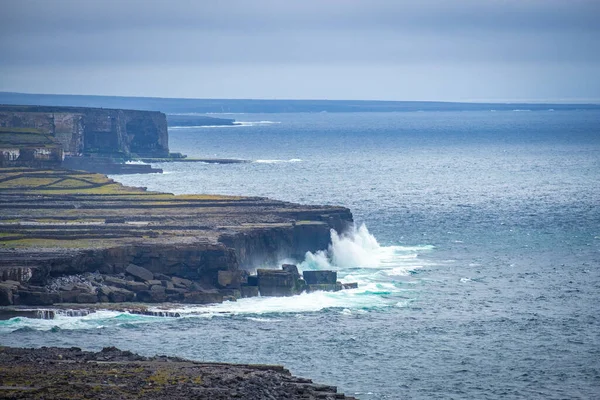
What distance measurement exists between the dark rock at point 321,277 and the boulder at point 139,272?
966cm

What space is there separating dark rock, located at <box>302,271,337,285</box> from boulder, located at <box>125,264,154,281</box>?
31.7ft

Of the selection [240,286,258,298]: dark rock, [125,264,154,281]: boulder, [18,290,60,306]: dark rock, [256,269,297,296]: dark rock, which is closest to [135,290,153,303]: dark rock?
[125,264,154,281]: boulder

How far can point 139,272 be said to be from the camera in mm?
79000

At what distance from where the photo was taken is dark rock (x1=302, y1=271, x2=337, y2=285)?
8188 centimetres

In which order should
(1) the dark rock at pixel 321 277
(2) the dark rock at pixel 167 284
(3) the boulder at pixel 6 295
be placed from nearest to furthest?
(3) the boulder at pixel 6 295 < (2) the dark rock at pixel 167 284 < (1) the dark rock at pixel 321 277

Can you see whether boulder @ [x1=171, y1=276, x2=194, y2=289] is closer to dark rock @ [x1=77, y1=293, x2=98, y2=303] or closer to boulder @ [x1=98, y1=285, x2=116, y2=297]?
boulder @ [x1=98, y1=285, x2=116, y2=297]

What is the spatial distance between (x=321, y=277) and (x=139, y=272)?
11.1m

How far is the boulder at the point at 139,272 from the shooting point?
7850cm

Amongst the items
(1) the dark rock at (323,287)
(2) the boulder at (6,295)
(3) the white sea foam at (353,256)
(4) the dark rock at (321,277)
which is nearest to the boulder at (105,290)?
(2) the boulder at (6,295)

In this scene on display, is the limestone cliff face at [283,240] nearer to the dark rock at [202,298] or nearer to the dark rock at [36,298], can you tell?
the dark rock at [202,298]

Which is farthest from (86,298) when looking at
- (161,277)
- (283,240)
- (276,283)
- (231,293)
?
(283,240)

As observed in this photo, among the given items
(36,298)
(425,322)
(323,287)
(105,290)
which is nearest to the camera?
(425,322)

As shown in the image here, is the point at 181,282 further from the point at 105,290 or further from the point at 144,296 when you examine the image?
the point at 105,290

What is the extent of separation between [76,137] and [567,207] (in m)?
81.2
